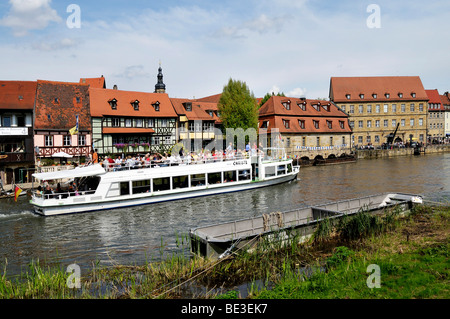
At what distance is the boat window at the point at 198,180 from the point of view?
2928 centimetres

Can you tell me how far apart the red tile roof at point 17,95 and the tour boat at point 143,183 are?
11.1 meters

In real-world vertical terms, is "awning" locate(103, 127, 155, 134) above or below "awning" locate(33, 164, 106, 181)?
above

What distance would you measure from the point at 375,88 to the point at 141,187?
2591 inches

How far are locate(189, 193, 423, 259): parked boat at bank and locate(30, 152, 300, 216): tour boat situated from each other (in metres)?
12.6

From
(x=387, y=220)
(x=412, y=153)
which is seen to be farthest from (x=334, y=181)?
(x=412, y=153)

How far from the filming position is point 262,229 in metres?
16.2

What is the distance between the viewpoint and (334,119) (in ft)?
209

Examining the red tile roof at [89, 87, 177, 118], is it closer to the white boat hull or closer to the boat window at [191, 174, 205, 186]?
the boat window at [191, 174, 205, 186]

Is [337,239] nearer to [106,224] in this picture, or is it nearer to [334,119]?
[106,224]

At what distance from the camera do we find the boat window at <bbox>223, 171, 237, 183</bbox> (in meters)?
31.4

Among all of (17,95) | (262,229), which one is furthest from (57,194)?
(17,95)

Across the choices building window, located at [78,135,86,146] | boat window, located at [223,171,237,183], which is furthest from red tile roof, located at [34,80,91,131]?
boat window, located at [223,171,237,183]

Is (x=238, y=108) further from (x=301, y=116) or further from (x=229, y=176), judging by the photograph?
(x=229, y=176)
